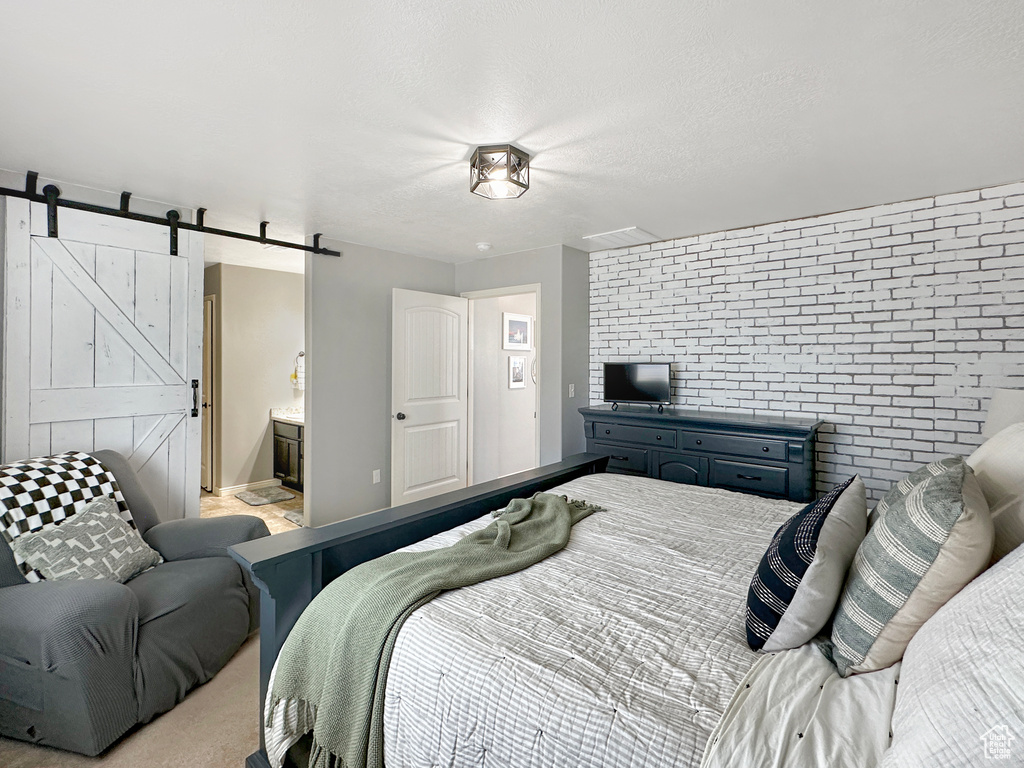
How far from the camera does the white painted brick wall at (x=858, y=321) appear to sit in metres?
2.96

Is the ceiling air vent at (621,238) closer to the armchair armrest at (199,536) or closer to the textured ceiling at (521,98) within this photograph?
the textured ceiling at (521,98)

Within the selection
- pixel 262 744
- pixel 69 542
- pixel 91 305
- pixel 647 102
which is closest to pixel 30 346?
pixel 91 305

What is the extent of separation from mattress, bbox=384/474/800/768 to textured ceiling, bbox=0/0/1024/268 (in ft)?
5.56

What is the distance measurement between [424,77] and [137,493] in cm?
255

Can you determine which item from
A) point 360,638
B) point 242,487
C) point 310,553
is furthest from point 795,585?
point 242,487

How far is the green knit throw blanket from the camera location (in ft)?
4.16

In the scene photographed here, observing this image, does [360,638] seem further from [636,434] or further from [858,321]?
[858,321]

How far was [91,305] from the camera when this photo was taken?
2979 mm

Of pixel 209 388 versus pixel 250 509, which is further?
pixel 209 388

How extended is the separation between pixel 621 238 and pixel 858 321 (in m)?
1.76

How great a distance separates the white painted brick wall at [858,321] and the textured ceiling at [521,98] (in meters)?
0.30

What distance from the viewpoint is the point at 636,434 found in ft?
12.7

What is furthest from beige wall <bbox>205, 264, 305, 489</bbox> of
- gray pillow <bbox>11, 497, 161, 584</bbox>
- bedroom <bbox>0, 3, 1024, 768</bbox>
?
gray pillow <bbox>11, 497, 161, 584</bbox>

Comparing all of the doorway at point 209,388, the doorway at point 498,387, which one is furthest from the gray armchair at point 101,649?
the doorway at point 209,388
